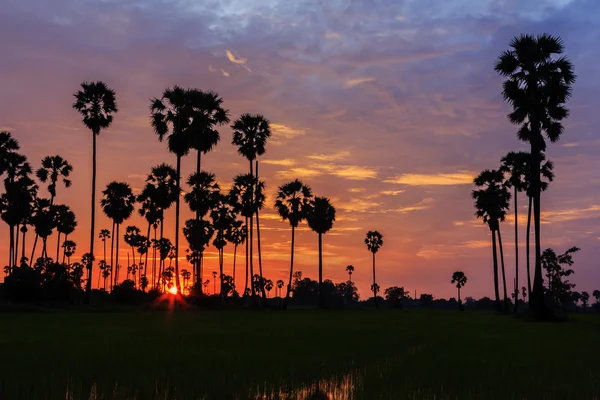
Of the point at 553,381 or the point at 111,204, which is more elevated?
the point at 111,204

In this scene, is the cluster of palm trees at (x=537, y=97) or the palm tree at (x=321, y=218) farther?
the palm tree at (x=321, y=218)

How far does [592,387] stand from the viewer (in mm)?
12008

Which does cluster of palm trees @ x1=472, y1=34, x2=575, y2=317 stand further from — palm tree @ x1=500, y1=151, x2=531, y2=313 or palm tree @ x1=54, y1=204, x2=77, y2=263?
palm tree @ x1=54, y1=204, x2=77, y2=263

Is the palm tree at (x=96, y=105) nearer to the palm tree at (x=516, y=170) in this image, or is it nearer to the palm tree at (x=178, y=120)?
the palm tree at (x=178, y=120)

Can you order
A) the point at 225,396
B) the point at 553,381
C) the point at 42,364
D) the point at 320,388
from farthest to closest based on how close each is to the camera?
the point at 42,364 → the point at 553,381 → the point at 320,388 → the point at 225,396

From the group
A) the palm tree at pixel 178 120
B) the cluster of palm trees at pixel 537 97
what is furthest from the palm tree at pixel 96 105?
the cluster of palm trees at pixel 537 97

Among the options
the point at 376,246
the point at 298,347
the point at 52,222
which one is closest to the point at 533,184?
the point at 298,347

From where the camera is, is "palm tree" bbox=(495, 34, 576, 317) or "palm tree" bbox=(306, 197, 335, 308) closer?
"palm tree" bbox=(495, 34, 576, 317)

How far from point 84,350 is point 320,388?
9644mm

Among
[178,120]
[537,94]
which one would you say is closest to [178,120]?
[178,120]

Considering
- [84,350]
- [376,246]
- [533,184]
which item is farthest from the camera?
[376,246]

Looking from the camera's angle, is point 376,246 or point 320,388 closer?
point 320,388

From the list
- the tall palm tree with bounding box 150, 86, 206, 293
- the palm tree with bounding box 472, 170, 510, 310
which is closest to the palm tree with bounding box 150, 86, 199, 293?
the tall palm tree with bounding box 150, 86, 206, 293

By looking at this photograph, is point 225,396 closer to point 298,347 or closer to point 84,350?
point 84,350
